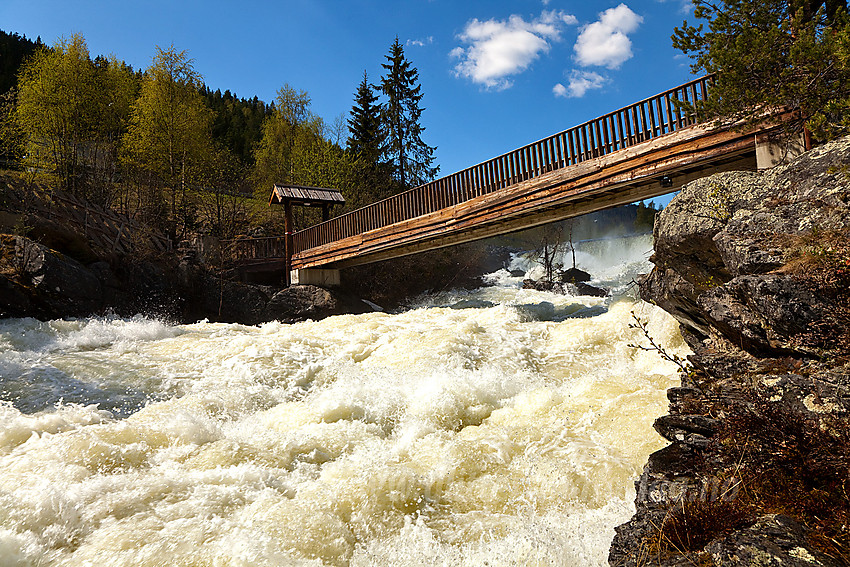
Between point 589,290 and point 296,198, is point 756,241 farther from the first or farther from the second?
point 589,290

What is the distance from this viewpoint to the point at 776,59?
202 inches

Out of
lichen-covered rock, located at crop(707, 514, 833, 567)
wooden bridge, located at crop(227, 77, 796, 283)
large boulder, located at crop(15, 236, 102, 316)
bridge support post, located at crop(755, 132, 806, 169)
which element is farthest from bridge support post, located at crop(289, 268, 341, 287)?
lichen-covered rock, located at crop(707, 514, 833, 567)

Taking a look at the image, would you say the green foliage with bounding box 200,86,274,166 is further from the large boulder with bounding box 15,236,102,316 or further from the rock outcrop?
the large boulder with bounding box 15,236,102,316

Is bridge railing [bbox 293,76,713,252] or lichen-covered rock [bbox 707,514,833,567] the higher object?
bridge railing [bbox 293,76,713,252]

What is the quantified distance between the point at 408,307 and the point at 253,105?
48.3m

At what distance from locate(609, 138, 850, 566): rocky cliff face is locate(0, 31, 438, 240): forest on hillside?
2250 centimetres

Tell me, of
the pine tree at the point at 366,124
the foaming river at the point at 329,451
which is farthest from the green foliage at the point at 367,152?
the foaming river at the point at 329,451

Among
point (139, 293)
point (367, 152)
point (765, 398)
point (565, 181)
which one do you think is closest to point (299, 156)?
point (367, 152)

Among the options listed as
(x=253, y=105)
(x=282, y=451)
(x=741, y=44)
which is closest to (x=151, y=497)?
(x=282, y=451)

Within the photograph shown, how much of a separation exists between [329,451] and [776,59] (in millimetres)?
6695

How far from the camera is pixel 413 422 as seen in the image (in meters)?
5.38

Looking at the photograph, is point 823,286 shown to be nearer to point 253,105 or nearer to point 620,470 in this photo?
point 620,470

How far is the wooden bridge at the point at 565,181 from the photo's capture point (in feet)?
25.9

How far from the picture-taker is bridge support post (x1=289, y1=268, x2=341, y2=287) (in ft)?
63.2
